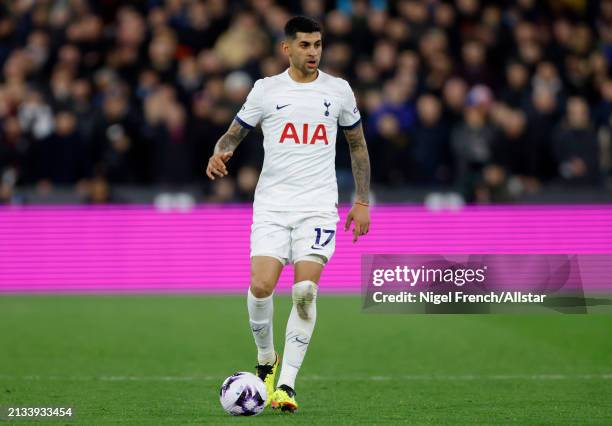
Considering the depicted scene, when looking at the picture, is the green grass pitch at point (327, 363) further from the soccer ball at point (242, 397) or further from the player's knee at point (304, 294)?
the player's knee at point (304, 294)

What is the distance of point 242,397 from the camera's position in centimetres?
809

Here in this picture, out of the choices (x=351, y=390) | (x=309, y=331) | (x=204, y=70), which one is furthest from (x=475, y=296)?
(x=204, y=70)

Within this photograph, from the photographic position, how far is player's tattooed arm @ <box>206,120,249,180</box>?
8.44 m

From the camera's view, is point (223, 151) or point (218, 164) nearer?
point (218, 164)

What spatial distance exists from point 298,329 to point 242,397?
0.75 metres

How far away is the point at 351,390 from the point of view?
9531 mm

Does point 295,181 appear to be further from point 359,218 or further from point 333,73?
point 333,73

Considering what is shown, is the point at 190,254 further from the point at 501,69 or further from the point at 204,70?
the point at 501,69

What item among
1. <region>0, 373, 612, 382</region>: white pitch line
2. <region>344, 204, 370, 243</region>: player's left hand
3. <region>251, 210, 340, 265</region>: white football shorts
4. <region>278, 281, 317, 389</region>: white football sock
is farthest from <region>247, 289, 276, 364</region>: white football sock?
<region>0, 373, 612, 382</region>: white pitch line

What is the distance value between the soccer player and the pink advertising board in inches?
362

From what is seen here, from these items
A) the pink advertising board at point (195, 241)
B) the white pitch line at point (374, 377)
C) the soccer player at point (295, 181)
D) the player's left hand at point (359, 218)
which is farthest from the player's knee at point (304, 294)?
the pink advertising board at point (195, 241)

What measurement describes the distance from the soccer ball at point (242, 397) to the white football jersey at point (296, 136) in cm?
120

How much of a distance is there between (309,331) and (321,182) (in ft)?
3.25

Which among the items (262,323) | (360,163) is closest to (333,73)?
(360,163)
